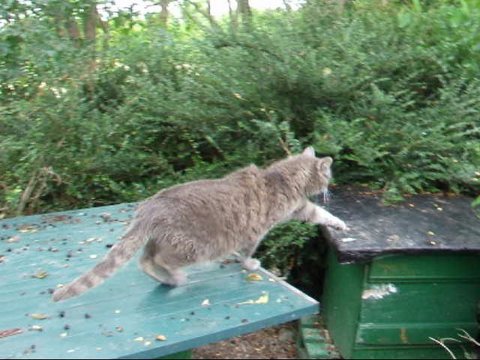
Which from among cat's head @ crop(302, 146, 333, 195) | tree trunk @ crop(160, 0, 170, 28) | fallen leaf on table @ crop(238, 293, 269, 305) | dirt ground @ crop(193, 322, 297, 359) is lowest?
dirt ground @ crop(193, 322, 297, 359)

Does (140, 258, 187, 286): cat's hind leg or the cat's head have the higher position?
the cat's head

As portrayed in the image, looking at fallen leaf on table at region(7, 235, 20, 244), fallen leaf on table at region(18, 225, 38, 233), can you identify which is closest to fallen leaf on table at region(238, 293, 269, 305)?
fallen leaf on table at region(7, 235, 20, 244)

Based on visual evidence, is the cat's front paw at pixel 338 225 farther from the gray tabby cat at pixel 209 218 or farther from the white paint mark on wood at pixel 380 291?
the white paint mark on wood at pixel 380 291

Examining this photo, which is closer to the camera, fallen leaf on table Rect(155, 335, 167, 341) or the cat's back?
fallen leaf on table Rect(155, 335, 167, 341)

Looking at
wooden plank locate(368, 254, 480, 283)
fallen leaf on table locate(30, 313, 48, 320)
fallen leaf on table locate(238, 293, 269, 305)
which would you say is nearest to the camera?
fallen leaf on table locate(30, 313, 48, 320)

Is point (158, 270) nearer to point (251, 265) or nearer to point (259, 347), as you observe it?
point (251, 265)

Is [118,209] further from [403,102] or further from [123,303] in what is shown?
[403,102]

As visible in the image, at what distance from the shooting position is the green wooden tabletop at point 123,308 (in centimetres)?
235

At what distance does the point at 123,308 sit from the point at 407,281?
6.95 ft

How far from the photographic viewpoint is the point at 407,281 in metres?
3.85

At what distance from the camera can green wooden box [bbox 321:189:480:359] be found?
3.72 metres

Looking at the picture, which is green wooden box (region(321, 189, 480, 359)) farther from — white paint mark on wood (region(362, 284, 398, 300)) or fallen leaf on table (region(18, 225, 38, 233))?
fallen leaf on table (region(18, 225, 38, 233))

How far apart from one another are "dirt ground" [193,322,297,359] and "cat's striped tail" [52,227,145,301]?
9.04ft

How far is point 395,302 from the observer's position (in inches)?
153
